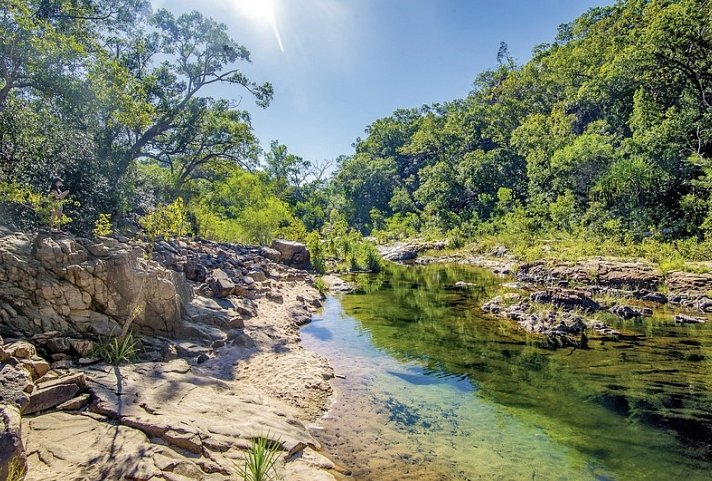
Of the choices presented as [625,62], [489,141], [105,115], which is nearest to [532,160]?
[625,62]

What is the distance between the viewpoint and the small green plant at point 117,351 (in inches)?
320

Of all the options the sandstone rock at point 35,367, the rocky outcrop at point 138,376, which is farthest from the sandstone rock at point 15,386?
the sandstone rock at point 35,367

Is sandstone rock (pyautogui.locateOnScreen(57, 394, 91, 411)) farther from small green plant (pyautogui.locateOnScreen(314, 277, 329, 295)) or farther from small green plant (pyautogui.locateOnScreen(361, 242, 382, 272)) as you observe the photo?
small green plant (pyautogui.locateOnScreen(361, 242, 382, 272))

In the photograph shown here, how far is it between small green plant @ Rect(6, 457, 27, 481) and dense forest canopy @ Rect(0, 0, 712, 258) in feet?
31.3

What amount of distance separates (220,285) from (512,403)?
11.2 meters

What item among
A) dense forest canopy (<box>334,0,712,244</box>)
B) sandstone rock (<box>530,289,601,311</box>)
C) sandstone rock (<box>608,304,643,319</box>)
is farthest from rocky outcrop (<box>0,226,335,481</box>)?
dense forest canopy (<box>334,0,712,244</box>)

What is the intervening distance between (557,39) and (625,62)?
42.1 meters

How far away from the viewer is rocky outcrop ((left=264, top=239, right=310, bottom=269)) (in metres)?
27.6

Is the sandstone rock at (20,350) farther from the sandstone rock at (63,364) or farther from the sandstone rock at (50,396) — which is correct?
the sandstone rock at (50,396)

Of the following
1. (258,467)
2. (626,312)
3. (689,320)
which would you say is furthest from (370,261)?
(258,467)

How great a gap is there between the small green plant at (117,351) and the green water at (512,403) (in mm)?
4478

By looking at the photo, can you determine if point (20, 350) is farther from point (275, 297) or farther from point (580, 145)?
point (580, 145)

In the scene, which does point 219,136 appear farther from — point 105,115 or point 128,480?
point 128,480

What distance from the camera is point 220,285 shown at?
15.4m
